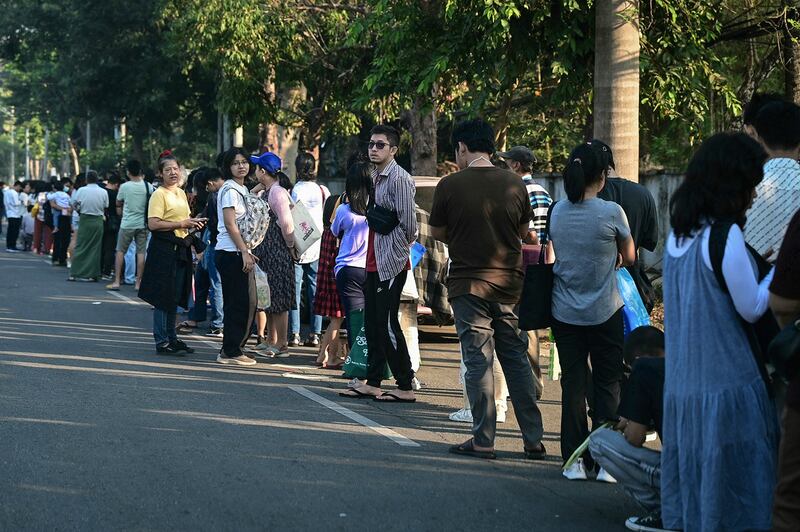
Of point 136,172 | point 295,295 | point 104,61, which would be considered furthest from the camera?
point 104,61

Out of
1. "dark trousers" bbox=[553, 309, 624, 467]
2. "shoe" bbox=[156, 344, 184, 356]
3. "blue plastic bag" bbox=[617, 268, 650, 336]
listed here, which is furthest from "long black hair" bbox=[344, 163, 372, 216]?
"dark trousers" bbox=[553, 309, 624, 467]

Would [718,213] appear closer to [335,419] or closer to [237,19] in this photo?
[335,419]

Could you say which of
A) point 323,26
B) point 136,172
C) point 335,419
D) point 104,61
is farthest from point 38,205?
point 335,419

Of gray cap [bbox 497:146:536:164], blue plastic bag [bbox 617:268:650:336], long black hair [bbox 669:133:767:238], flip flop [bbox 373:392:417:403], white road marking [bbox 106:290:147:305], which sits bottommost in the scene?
flip flop [bbox 373:392:417:403]

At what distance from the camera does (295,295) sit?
12.4 m

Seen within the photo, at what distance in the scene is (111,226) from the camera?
73.2 feet

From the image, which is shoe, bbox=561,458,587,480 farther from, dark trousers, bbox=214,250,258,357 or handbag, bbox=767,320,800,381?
dark trousers, bbox=214,250,258,357

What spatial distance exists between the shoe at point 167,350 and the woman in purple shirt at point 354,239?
2351mm

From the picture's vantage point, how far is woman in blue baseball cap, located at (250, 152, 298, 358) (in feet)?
38.5

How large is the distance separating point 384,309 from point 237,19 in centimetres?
1475

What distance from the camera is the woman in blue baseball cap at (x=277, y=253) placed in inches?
463

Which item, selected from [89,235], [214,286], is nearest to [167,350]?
[214,286]

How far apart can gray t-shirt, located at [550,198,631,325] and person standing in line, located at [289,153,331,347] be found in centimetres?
502

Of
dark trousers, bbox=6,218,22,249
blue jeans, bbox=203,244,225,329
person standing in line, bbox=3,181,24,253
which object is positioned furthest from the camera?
dark trousers, bbox=6,218,22,249
